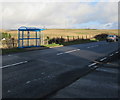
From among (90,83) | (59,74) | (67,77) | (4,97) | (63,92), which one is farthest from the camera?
(59,74)

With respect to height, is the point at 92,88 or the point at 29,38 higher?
the point at 29,38

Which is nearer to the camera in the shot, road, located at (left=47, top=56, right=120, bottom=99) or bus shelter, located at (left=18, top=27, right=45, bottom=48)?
road, located at (left=47, top=56, right=120, bottom=99)

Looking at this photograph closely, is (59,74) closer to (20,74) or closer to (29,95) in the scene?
(20,74)

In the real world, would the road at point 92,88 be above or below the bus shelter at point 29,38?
below

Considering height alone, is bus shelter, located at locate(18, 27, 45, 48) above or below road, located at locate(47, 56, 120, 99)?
above

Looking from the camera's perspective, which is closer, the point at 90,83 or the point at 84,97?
the point at 84,97

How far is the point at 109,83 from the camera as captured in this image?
646 cm

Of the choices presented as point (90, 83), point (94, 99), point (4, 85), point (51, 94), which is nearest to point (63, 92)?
point (51, 94)

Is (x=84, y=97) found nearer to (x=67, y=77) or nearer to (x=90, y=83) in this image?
(x=90, y=83)

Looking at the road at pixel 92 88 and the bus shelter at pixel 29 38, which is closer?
the road at pixel 92 88

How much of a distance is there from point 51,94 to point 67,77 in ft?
6.82

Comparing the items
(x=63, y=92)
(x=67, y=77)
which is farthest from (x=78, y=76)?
(x=63, y=92)

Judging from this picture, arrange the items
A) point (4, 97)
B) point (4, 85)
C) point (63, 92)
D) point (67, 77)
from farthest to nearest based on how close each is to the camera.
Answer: point (67, 77) → point (4, 85) → point (63, 92) → point (4, 97)

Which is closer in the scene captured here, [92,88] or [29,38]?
[92,88]
